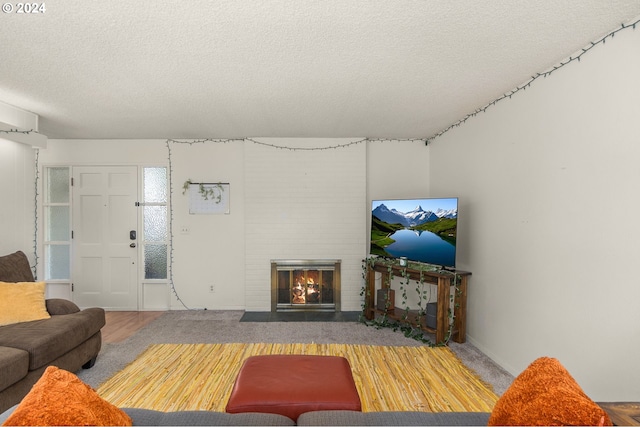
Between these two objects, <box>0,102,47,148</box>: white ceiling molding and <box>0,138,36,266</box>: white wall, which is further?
<box>0,138,36,266</box>: white wall

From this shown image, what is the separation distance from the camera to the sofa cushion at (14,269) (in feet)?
10.2

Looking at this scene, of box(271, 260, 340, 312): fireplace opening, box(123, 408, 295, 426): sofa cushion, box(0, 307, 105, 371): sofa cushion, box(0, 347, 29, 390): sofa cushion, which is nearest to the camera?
box(123, 408, 295, 426): sofa cushion

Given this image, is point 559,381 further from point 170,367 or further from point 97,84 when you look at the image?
point 97,84

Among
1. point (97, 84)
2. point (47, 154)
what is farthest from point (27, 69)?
point (47, 154)

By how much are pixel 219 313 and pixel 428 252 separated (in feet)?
9.66

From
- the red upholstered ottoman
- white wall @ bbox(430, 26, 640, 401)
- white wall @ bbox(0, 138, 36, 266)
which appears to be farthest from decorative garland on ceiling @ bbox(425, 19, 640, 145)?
white wall @ bbox(0, 138, 36, 266)

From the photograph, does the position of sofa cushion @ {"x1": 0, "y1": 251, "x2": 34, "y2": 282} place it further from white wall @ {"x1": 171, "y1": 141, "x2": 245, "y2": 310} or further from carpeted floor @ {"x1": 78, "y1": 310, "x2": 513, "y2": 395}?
white wall @ {"x1": 171, "y1": 141, "x2": 245, "y2": 310}

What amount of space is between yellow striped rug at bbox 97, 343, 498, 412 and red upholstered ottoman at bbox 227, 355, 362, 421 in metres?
0.55

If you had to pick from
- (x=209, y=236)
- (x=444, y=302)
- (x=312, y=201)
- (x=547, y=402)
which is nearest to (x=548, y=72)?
(x=444, y=302)

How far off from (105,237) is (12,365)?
313 cm

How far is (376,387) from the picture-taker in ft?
9.01

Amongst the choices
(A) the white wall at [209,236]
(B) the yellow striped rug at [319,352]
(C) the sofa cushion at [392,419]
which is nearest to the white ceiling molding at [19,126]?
(A) the white wall at [209,236]

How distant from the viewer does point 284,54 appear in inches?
95.0

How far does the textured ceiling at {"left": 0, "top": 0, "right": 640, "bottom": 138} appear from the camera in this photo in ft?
6.26
